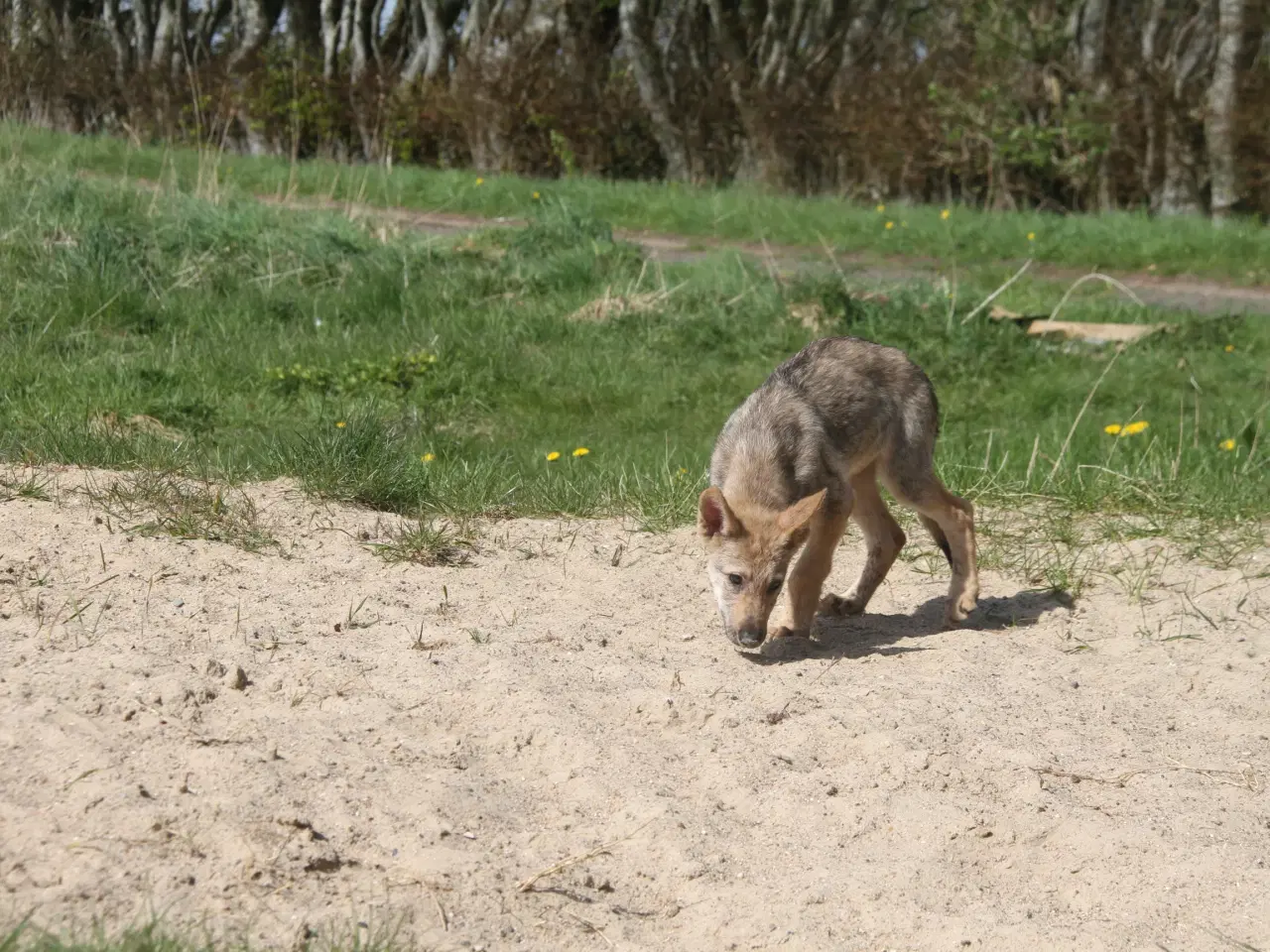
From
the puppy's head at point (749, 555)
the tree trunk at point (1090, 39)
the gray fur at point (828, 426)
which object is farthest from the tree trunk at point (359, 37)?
the puppy's head at point (749, 555)

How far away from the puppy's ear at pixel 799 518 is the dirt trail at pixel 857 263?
8.22m

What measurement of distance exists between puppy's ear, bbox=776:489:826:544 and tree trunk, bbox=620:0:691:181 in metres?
20.3

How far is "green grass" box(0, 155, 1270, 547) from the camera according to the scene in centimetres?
721

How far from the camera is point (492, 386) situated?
10.1 metres

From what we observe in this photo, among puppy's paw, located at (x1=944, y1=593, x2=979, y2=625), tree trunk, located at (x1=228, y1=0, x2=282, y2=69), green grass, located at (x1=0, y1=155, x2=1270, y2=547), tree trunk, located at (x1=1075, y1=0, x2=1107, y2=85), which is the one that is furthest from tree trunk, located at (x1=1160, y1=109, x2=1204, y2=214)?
tree trunk, located at (x1=228, y1=0, x2=282, y2=69)

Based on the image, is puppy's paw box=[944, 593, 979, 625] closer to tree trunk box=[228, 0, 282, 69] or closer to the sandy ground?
the sandy ground

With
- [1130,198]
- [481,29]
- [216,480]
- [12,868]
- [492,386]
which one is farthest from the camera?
[481,29]

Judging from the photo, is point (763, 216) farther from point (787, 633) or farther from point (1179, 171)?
point (787, 633)

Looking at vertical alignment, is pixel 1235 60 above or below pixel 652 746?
above

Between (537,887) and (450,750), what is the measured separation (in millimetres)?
764

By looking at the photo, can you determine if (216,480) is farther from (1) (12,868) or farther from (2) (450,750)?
(1) (12,868)

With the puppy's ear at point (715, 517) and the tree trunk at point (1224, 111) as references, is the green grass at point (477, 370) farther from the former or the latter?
the tree trunk at point (1224, 111)

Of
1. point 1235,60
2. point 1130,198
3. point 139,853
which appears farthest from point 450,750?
point 1130,198

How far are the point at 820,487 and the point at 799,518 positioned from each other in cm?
44
